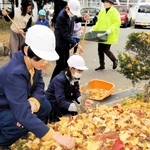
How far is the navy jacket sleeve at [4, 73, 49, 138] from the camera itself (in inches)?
99.4

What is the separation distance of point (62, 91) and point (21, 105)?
1651 mm

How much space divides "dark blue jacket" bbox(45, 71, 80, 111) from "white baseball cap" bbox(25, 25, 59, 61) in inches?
62.6

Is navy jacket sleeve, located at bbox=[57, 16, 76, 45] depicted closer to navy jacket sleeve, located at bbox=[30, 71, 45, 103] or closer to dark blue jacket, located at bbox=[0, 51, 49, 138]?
navy jacket sleeve, located at bbox=[30, 71, 45, 103]

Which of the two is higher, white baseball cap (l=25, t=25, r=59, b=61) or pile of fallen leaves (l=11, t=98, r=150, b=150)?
white baseball cap (l=25, t=25, r=59, b=61)

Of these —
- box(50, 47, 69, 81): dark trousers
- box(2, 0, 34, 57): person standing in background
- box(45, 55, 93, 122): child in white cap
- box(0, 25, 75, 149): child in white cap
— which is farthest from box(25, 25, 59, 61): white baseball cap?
box(2, 0, 34, 57): person standing in background

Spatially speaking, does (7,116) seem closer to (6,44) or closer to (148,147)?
(148,147)

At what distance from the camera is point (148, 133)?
306cm

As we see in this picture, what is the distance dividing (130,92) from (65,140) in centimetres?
301

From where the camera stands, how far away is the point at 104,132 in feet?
9.96

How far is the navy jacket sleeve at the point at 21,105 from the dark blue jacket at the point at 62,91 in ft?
4.99

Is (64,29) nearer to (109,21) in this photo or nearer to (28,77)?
(109,21)

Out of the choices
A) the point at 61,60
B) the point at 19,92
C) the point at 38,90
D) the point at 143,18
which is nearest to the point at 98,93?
the point at 61,60

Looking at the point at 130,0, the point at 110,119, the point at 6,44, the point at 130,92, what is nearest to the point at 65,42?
the point at 130,92

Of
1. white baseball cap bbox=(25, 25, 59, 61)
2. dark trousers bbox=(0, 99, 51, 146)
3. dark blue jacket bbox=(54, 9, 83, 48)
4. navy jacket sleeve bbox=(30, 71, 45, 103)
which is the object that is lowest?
dark trousers bbox=(0, 99, 51, 146)
